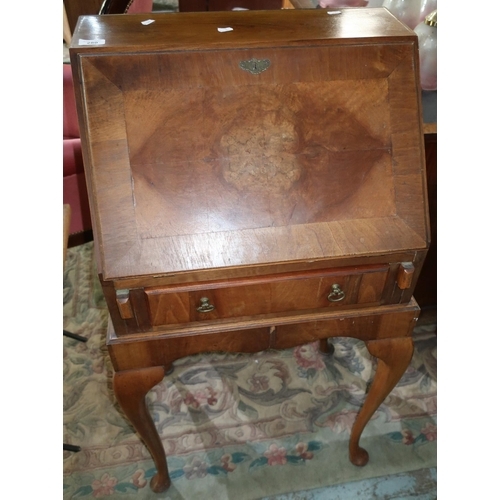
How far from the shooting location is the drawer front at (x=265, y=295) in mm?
1013

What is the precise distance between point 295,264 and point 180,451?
39.2 inches

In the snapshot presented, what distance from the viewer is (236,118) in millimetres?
995

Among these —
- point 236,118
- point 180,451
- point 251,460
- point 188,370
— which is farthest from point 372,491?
point 236,118

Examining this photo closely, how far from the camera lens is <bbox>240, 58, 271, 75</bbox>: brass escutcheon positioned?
0.98 metres

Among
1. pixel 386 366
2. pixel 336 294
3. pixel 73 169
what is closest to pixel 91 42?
pixel 336 294

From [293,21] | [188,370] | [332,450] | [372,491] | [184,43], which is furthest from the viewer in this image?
[188,370]

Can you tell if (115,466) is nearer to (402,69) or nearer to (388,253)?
(388,253)

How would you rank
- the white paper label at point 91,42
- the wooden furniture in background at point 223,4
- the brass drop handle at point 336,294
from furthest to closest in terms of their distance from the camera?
the wooden furniture in background at point 223,4 → the brass drop handle at point 336,294 → the white paper label at point 91,42

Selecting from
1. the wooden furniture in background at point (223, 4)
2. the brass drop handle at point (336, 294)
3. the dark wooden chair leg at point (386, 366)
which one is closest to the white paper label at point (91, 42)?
the brass drop handle at point (336, 294)

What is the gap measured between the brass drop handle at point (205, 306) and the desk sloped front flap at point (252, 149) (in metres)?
0.11

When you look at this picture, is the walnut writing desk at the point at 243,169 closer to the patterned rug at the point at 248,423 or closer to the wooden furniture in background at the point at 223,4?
the patterned rug at the point at 248,423

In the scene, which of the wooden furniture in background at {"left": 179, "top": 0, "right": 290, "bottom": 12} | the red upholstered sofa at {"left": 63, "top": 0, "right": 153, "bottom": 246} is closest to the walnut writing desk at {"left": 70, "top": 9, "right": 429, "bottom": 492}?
the wooden furniture in background at {"left": 179, "top": 0, "right": 290, "bottom": 12}

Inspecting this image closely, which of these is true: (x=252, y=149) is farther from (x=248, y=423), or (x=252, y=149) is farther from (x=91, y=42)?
(x=248, y=423)

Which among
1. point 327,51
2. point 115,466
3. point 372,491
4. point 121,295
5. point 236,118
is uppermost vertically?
point 327,51
